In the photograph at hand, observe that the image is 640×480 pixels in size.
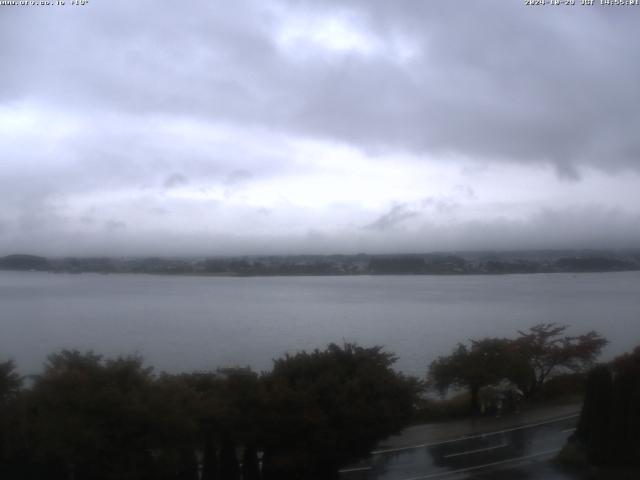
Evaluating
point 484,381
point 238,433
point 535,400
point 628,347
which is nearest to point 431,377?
point 484,381

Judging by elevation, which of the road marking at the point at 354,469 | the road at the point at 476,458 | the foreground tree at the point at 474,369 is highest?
the foreground tree at the point at 474,369

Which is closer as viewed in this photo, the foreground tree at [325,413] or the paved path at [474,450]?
the foreground tree at [325,413]

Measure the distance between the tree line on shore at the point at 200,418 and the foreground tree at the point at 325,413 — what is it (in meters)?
0.02

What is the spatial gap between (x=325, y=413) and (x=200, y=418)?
8.43ft

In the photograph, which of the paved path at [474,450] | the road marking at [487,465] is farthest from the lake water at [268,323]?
the road marking at [487,465]

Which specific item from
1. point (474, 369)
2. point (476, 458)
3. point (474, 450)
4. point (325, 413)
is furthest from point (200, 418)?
point (474, 369)

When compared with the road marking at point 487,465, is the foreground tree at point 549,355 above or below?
above

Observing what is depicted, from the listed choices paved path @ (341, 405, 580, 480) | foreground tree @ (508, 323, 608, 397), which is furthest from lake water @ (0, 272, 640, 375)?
paved path @ (341, 405, 580, 480)

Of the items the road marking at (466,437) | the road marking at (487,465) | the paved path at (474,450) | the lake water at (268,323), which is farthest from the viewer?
the lake water at (268,323)

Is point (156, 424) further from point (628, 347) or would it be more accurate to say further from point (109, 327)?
point (109, 327)

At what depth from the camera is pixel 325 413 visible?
47.7 ft

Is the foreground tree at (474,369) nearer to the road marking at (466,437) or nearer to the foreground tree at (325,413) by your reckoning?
the road marking at (466,437)

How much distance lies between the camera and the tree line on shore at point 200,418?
1252 cm

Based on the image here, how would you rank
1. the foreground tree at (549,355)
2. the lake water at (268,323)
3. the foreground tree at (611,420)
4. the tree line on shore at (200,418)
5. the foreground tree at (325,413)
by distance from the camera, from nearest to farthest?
1. the tree line on shore at (200,418)
2. the foreground tree at (325,413)
3. the foreground tree at (611,420)
4. the foreground tree at (549,355)
5. the lake water at (268,323)
